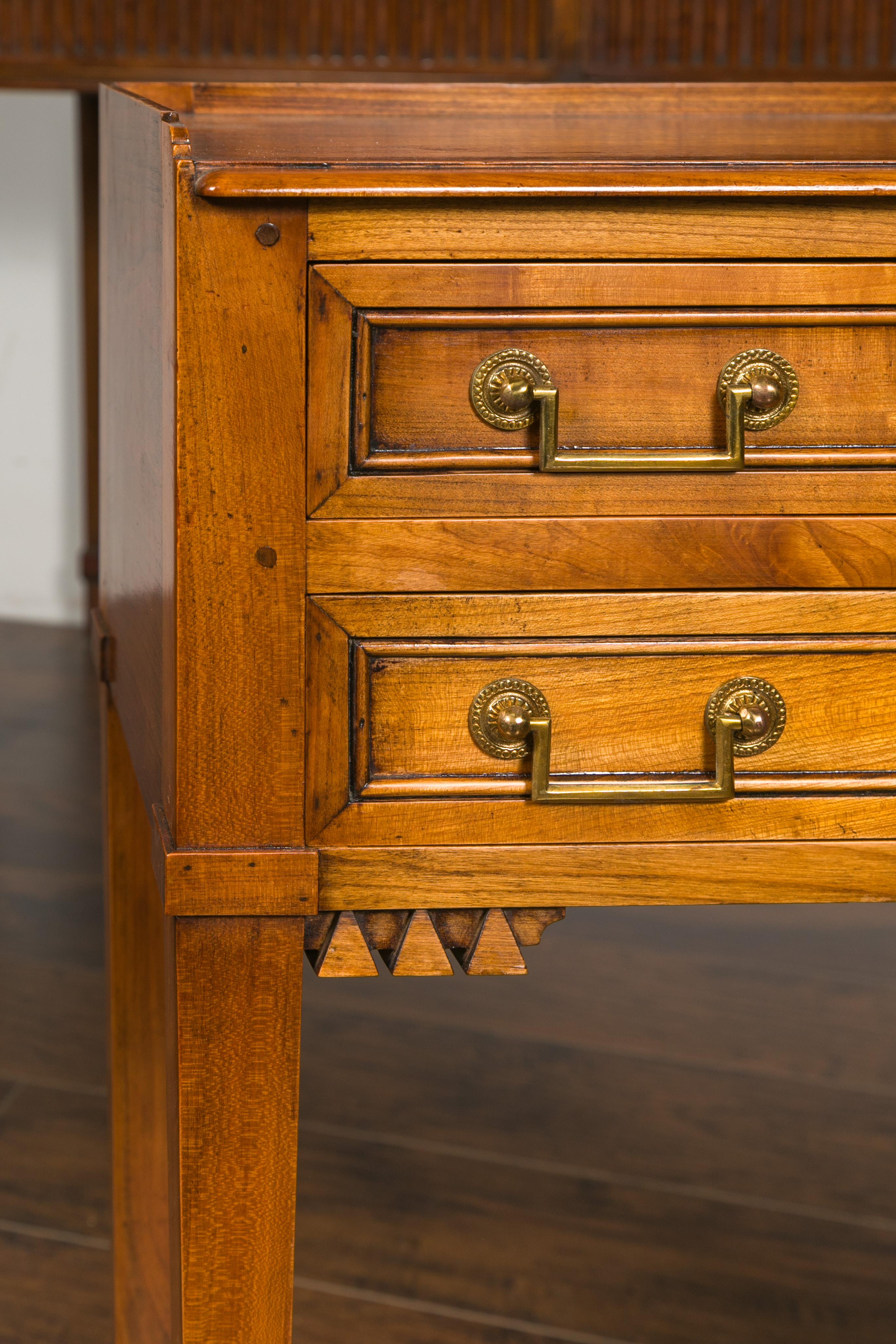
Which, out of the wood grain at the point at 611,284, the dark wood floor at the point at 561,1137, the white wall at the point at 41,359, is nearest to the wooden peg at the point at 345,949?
the wood grain at the point at 611,284

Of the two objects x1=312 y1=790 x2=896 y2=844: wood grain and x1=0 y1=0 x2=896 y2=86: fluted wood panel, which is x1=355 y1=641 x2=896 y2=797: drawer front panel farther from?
x1=0 y1=0 x2=896 y2=86: fluted wood panel

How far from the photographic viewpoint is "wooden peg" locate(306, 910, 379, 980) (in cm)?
60

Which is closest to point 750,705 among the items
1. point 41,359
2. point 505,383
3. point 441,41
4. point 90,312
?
point 505,383

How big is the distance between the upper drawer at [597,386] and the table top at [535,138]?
30 millimetres

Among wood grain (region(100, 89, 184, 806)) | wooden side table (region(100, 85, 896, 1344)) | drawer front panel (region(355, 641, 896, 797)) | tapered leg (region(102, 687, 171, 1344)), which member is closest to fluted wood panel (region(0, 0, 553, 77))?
wood grain (region(100, 89, 184, 806))

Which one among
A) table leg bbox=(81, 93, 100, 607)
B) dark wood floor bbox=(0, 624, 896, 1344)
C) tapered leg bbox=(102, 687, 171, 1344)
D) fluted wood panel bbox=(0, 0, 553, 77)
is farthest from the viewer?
table leg bbox=(81, 93, 100, 607)

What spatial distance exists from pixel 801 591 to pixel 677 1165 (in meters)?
0.80

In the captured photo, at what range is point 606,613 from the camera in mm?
582

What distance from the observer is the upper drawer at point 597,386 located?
552 millimetres

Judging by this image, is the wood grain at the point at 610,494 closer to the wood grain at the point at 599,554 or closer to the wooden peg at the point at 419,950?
the wood grain at the point at 599,554

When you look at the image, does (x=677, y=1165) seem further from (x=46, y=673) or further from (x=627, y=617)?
(x=46, y=673)

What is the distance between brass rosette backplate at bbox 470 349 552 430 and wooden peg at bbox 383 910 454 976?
0.63 ft

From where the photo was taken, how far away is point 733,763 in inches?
23.7

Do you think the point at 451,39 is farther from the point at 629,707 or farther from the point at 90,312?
the point at 629,707
